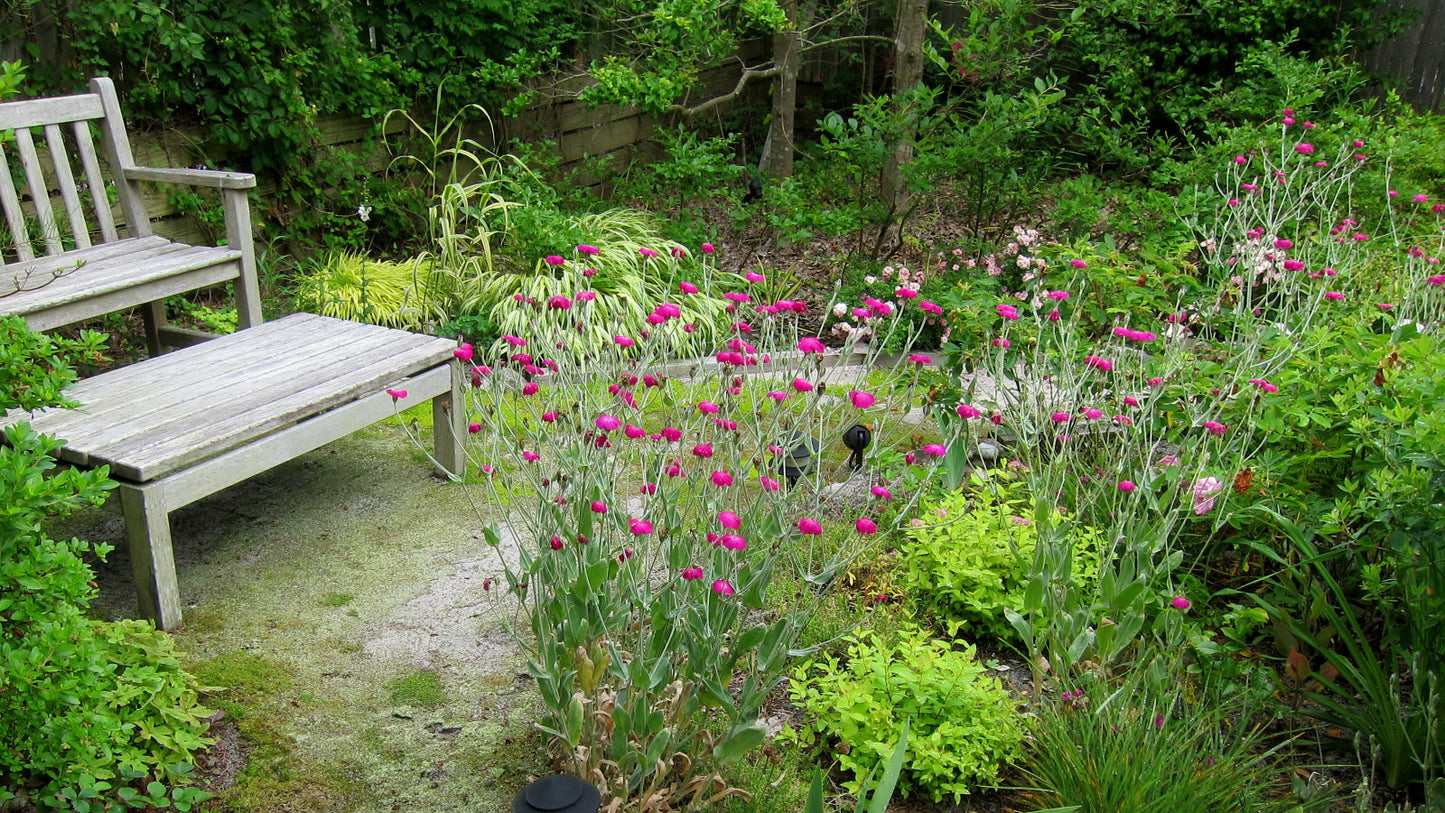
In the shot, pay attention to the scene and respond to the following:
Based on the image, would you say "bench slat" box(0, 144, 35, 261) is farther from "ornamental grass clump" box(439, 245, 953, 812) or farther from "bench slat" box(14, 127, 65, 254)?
"ornamental grass clump" box(439, 245, 953, 812)

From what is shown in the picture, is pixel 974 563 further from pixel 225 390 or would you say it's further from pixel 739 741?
pixel 225 390

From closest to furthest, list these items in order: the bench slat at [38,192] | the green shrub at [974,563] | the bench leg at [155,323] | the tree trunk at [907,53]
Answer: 1. the green shrub at [974,563]
2. the bench slat at [38,192]
3. the bench leg at [155,323]
4. the tree trunk at [907,53]

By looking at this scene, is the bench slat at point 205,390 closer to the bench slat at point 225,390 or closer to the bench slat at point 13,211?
the bench slat at point 225,390

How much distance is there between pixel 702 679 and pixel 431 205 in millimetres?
4494

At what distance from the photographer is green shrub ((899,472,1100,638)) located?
2781mm

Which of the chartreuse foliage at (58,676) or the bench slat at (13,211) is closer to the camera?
the chartreuse foliage at (58,676)

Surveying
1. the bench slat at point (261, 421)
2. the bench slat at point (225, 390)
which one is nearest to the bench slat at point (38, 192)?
the bench slat at point (225, 390)

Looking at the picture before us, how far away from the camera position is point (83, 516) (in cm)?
340

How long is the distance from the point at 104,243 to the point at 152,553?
1.81 m

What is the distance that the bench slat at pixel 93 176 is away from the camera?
3879 mm

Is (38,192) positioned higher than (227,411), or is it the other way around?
(38,192)

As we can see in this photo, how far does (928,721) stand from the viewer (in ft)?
7.52

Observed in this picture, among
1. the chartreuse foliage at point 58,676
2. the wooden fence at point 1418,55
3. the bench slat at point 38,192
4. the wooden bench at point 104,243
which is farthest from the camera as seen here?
the wooden fence at point 1418,55

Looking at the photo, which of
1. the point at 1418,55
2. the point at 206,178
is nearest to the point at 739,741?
Result: the point at 206,178
